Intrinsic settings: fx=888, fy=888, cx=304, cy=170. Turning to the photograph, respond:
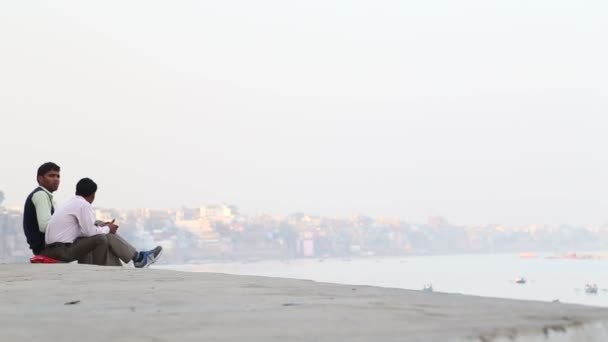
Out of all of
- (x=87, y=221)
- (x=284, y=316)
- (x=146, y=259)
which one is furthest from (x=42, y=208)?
(x=284, y=316)

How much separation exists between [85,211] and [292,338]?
18.0 feet

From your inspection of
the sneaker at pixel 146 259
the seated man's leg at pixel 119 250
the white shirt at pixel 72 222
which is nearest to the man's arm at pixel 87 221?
the white shirt at pixel 72 222

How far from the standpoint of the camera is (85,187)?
23.7ft

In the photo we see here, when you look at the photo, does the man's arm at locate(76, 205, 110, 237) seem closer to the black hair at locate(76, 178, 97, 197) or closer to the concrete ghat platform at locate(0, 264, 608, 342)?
the black hair at locate(76, 178, 97, 197)

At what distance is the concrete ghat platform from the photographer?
1.87m

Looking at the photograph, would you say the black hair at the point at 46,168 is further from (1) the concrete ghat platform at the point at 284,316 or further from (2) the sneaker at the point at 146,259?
(1) the concrete ghat platform at the point at 284,316

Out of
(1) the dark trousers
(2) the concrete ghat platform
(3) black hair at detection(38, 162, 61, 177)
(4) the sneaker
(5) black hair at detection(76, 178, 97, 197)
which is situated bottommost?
(2) the concrete ghat platform

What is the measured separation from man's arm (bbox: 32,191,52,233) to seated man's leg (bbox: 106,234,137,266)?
1.90ft

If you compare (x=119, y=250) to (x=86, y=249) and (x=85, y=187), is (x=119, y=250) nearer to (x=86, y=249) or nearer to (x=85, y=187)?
(x=86, y=249)

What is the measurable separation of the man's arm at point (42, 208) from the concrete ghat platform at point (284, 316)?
3.88 meters

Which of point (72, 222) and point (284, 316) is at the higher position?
point (72, 222)

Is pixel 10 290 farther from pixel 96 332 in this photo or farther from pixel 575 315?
pixel 575 315

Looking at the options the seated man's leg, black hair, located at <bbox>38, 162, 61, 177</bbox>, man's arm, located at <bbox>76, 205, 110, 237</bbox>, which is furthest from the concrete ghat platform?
black hair, located at <bbox>38, 162, 61, 177</bbox>

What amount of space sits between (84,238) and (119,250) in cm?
30
